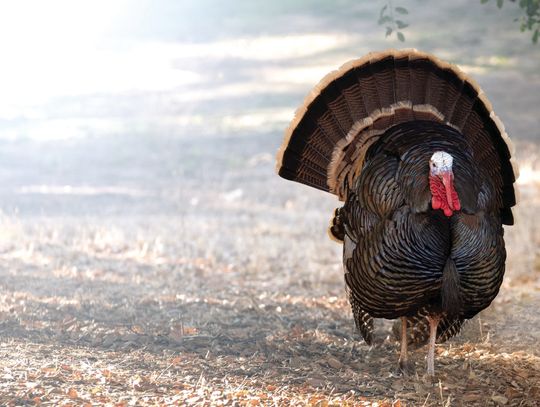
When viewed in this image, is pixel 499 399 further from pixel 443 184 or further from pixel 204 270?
pixel 204 270

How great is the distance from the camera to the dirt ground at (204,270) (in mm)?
4539

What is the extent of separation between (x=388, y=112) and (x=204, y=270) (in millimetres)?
3424

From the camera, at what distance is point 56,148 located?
14.3 metres

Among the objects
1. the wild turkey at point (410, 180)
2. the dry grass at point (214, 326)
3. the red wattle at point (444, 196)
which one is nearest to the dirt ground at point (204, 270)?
the dry grass at point (214, 326)

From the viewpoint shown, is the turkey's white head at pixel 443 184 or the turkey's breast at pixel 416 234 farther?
the turkey's breast at pixel 416 234

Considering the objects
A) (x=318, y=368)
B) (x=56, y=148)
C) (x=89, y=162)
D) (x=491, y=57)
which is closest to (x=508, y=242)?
(x=318, y=368)

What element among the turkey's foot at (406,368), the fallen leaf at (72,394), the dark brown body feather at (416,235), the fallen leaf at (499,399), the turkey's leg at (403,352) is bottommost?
the fallen leaf at (72,394)

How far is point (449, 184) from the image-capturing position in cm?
402

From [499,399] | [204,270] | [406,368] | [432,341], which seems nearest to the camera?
[499,399]

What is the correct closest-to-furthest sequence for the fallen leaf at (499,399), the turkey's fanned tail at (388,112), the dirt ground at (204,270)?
the fallen leaf at (499,399) < the dirt ground at (204,270) < the turkey's fanned tail at (388,112)

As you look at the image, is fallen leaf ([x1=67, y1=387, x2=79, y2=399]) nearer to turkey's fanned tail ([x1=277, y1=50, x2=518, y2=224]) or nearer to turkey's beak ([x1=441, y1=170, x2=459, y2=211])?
turkey's fanned tail ([x1=277, y1=50, x2=518, y2=224])

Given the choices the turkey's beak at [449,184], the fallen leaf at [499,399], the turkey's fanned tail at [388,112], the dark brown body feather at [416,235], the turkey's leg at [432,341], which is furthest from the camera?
the turkey's fanned tail at [388,112]

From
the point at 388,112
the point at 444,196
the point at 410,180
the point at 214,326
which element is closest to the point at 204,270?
the point at 214,326

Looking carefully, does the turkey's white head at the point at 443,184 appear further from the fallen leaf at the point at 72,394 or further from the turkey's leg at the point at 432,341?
the fallen leaf at the point at 72,394
